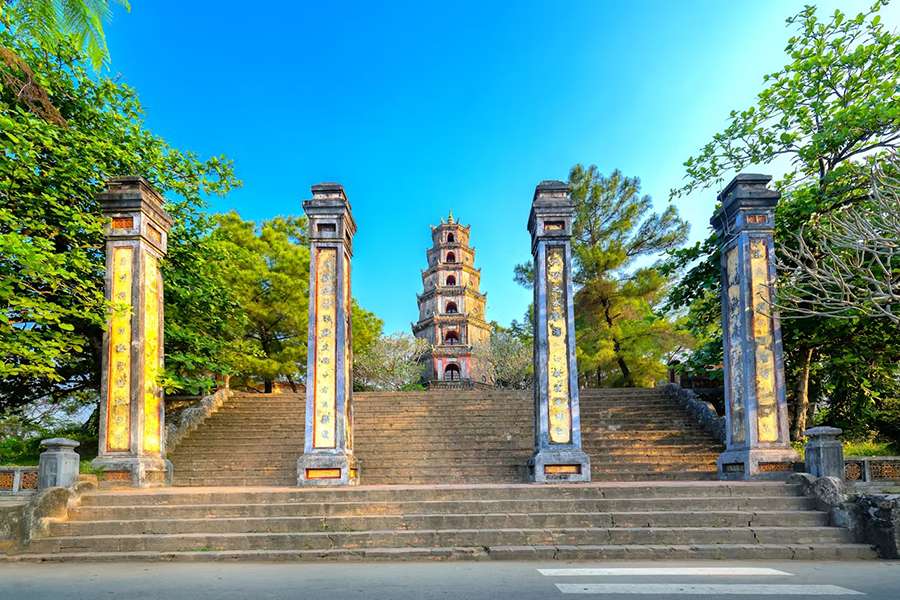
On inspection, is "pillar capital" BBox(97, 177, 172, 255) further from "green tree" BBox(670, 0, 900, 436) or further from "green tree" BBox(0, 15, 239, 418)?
"green tree" BBox(670, 0, 900, 436)

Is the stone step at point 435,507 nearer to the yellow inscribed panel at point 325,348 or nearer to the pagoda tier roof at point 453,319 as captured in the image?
the yellow inscribed panel at point 325,348

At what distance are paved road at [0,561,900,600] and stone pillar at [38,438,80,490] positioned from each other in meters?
1.62

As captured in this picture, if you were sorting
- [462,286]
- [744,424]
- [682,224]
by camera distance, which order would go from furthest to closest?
[462,286] < [682,224] < [744,424]

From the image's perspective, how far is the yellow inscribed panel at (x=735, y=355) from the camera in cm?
905

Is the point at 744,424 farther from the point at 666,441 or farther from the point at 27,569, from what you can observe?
the point at 27,569

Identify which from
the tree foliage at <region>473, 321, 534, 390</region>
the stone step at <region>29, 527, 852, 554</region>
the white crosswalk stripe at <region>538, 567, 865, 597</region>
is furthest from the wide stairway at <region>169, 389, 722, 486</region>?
the tree foliage at <region>473, 321, 534, 390</region>

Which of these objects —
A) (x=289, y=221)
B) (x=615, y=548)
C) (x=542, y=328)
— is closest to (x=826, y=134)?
(x=542, y=328)

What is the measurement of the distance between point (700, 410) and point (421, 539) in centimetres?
824

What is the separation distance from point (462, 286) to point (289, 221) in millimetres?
15283

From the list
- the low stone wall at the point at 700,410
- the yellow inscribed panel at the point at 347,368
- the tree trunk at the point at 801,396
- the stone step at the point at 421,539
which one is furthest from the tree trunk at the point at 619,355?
the stone step at the point at 421,539

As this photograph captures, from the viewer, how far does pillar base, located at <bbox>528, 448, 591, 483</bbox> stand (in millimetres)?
8859

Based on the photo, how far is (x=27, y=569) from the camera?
5715 mm

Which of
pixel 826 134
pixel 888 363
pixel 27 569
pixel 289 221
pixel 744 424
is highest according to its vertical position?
pixel 289 221

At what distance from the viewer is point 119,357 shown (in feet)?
28.8
